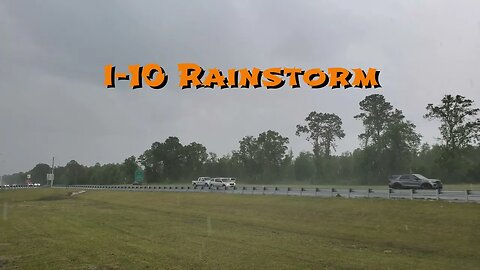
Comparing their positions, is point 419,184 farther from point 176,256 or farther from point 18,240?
point 18,240

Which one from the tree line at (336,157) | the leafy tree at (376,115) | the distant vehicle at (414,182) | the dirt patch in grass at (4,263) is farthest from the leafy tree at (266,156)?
the dirt patch in grass at (4,263)

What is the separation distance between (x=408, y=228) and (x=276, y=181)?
317 ft

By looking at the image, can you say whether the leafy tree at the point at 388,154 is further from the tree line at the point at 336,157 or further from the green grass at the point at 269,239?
the green grass at the point at 269,239

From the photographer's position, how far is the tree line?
77.2m

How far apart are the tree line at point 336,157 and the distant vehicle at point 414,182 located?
34.3 m

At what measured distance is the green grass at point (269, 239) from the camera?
582 inches

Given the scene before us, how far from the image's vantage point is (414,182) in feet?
130

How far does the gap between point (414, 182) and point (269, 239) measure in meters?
24.0

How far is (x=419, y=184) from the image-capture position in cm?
3906

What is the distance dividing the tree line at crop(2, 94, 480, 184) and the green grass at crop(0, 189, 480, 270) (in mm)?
50848

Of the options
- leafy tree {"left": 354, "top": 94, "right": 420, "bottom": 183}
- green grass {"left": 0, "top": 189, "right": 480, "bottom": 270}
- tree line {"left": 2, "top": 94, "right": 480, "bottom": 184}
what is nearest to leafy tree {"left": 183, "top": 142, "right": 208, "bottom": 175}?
tree line {"left": 2, "top": 94, "right": 480, "bottom": 184}

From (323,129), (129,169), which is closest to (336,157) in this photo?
(323,129)

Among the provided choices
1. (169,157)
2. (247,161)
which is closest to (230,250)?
(247,161)

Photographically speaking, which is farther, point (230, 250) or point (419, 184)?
point (419, 184)
